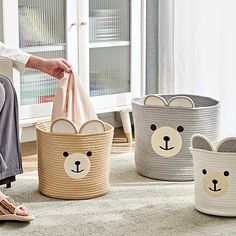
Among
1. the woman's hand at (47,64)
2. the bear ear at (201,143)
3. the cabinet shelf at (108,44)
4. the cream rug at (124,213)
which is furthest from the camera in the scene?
the cabinet shelf at (108,44)

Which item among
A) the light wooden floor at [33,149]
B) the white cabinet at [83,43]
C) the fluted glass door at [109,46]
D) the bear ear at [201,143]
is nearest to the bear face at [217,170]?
the bear ear at [201,143]

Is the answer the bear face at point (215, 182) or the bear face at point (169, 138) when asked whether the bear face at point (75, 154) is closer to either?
the bear face at point (169, 138)

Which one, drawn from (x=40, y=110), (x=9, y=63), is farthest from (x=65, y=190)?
(x=40, y=110)

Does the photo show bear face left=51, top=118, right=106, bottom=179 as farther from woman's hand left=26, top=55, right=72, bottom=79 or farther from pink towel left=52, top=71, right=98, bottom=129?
woman's hand left=26, top=55, right=72, bottom=79

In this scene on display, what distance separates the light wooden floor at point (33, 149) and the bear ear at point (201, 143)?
925 mm

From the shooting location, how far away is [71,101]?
8.50 ft

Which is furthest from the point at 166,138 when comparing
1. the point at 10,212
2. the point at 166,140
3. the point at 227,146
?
the point at 10,212

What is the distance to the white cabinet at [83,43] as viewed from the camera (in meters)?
3.06

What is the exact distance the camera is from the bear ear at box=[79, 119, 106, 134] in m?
2.43

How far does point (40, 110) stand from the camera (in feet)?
10.2

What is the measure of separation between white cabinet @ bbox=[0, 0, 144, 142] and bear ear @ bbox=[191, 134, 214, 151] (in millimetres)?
1057

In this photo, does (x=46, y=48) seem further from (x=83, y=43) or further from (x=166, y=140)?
(x=166, y=140)

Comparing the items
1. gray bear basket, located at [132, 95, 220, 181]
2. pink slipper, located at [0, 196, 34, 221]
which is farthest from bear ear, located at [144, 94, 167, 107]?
pink slipper, located at [0, 196, 34, 221]

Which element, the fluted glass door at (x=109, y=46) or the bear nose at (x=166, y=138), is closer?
the bear nose at (x=166, y=138)
